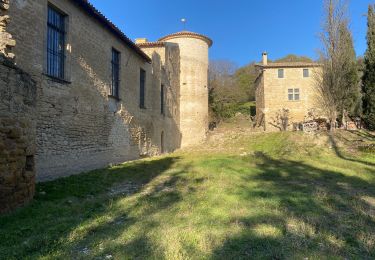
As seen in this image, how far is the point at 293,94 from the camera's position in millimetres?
35000

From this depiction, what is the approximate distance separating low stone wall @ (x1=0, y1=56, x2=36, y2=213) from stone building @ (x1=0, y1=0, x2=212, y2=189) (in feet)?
1.57

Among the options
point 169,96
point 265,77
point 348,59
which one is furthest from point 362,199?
point 265,77

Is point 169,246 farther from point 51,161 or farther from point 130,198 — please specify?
point 51,161

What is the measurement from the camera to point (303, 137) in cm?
2166

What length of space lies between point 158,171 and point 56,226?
708 cm

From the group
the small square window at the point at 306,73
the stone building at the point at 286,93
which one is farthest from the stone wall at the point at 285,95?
the small square window at the point at 306,73

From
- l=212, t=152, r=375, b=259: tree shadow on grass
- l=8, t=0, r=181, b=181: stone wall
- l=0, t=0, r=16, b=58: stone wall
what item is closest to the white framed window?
l=8, t=0, r=181, b=181: stone wall

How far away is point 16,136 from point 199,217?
12.4ft

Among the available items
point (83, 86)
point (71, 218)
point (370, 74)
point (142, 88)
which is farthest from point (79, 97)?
point (370, 74)

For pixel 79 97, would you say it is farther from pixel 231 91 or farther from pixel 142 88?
pixel 231 91

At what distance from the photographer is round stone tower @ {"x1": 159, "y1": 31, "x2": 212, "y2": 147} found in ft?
100

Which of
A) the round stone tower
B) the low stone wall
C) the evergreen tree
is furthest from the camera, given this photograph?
the round stone tower

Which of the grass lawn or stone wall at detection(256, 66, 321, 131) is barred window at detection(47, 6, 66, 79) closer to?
the grass lawn

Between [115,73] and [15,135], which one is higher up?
[115,73]
